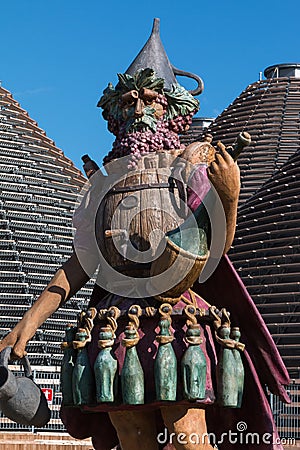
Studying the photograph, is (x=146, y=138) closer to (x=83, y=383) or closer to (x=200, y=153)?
(x=200, y=153)

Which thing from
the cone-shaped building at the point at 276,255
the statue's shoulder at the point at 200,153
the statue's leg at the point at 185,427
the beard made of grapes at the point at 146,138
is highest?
the cone-shaped building at the point at 276,255

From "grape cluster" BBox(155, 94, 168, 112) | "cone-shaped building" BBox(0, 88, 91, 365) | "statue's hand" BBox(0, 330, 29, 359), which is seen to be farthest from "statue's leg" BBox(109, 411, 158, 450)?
"cone-shaped building" BBox(0, 88, 91, 365)

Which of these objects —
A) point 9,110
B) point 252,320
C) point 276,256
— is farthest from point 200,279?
point 9,110

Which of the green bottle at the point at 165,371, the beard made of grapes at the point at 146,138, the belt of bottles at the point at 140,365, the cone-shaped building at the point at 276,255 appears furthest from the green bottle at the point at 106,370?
the cone-shaped building at the point at 276,255

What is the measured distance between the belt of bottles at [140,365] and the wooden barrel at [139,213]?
31cm

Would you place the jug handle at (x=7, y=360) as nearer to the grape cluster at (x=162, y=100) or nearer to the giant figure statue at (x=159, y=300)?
the giant figure statue at (x=159, y=300)

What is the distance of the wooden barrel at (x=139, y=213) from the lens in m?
6.25

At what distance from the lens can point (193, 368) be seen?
5891 millimetres

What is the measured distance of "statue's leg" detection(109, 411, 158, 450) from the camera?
6.23 meters

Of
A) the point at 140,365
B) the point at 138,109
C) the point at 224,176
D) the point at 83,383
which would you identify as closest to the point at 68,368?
the point at 83,383

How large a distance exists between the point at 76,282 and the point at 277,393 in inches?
46.4

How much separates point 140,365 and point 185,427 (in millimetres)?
390

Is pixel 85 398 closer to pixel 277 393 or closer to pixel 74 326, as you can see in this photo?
pixel 74 326

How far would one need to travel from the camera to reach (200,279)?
6.38 m
